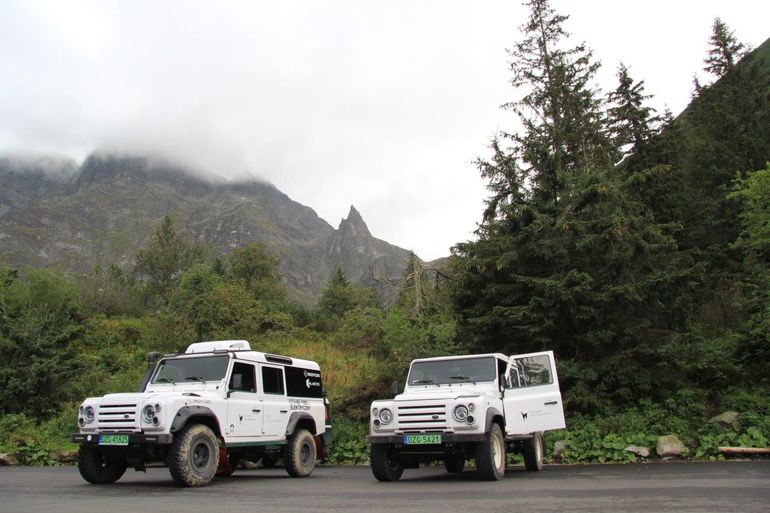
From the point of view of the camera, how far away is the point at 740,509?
616 cm

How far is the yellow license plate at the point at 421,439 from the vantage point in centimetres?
935

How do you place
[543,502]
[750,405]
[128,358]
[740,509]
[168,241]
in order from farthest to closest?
[168,241]
[128,358]
[750,405]
[543,502]
[740,509]

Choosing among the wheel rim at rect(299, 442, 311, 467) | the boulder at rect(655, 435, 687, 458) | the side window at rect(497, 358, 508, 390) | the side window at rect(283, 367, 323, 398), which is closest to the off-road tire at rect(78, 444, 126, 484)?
the wheel rim at rect(299, 442, 311, 467)

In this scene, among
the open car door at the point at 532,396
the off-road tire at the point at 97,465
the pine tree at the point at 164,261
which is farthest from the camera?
the pine tree at the point at 164,261

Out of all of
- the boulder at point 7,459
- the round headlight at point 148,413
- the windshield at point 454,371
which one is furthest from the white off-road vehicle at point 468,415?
the boulder at point 7,459

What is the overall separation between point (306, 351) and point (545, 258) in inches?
540

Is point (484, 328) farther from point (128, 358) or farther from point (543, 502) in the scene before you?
point (128, 358)

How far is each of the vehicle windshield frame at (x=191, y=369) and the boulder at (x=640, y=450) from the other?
347 inches

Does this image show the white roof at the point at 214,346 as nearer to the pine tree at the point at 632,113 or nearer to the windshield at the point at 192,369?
the windshield at the point at 192,369

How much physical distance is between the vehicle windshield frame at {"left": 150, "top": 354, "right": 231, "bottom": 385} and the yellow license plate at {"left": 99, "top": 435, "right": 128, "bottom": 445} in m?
1.94

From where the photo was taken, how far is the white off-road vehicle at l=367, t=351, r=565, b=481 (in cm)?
943

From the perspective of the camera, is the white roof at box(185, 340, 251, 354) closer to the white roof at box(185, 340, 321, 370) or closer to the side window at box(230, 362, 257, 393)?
the white roof at box(185, 340, 321, 370)

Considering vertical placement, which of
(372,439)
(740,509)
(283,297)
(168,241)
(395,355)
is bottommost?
(740,509)

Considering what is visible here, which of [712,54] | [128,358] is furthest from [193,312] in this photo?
[712,54]
